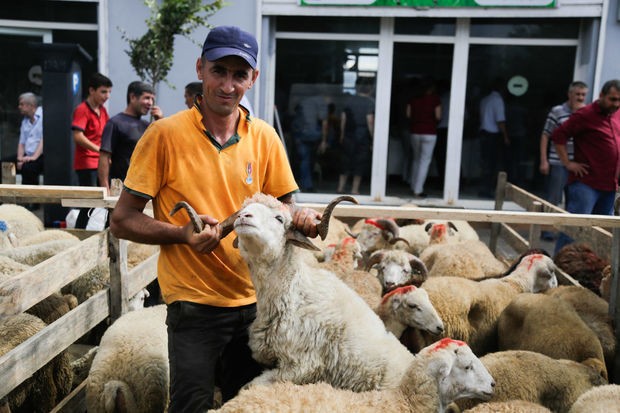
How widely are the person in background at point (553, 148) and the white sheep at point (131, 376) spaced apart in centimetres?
641

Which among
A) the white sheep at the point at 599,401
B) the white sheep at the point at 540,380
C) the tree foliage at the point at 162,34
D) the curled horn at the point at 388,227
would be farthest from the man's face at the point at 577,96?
the white sheep at the point at 599,401

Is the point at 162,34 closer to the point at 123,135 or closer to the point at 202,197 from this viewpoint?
the point at 123,135

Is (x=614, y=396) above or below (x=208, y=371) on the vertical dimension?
below

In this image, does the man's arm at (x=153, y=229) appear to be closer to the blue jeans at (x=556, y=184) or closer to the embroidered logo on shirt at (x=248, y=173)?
the embroidered logo on shirt at (x=248, y=173)

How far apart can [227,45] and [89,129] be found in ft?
18.3

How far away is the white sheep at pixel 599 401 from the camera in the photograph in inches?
126

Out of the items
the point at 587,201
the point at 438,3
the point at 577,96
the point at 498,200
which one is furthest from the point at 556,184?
the point at 438,3

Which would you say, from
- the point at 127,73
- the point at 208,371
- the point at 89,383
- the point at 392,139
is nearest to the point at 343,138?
the point at 392,139

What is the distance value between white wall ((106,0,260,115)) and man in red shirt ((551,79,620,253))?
5.73 metres

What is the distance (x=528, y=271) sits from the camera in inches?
219

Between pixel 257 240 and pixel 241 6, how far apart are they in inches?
354

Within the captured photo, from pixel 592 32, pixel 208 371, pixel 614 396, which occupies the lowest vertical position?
pixel 614 396

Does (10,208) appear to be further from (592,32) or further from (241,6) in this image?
(592,32)

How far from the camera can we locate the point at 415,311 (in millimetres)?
4418
